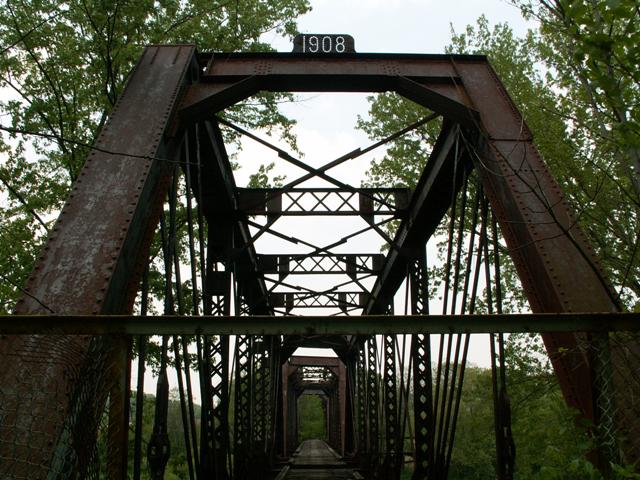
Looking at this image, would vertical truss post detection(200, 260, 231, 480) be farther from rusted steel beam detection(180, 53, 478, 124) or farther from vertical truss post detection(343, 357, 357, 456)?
vertical truss post detection(343, 357, 357, 456)

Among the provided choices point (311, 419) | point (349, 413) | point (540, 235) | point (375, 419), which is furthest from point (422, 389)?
point (311, 419)

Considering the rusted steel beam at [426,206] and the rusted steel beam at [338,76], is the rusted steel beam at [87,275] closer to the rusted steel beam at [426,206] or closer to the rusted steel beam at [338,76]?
the rusted steel beam at [338,76]

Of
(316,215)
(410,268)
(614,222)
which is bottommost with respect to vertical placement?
(410,268)

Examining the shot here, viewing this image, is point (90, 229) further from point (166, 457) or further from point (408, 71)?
point (408, 71)

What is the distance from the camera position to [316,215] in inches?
422

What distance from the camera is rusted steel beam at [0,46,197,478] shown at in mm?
2844

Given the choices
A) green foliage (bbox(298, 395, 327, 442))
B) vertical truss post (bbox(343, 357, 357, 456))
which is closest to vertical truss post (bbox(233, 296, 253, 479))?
vertical truss post (bbox(343, 357, 357, 456))

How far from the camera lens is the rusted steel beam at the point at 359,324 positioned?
253 centimetres

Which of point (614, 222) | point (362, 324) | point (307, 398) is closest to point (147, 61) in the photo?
point (362, 324)

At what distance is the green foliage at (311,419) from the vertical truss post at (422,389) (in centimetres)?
6423

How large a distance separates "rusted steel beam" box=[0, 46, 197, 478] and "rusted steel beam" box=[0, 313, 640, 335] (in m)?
0.23

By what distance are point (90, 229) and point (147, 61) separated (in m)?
3.12

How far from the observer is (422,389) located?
33.4ft

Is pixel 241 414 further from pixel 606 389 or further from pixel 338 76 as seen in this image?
pixel 606 389
